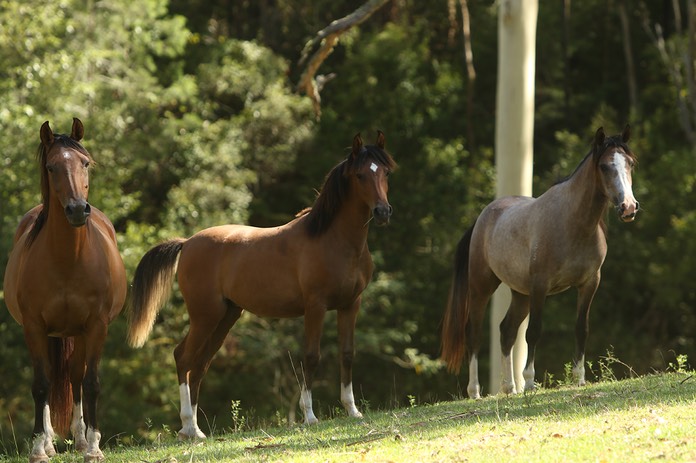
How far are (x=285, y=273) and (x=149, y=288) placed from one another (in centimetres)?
132

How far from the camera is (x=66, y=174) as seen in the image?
7.34 m

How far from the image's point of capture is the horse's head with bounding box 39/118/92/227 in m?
7.23

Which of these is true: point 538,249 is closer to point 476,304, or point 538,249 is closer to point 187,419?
point 476,304

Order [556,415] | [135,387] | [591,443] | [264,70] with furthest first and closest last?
[264,70] < [135,387] < [556,415] < [591,443]

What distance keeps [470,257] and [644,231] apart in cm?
1723

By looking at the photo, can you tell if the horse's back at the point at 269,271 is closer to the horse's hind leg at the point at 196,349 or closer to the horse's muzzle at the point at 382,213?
the horse's hind leg at the point at 196,349

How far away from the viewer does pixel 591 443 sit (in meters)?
6.57

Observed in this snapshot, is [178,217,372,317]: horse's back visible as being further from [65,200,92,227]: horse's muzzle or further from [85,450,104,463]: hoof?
[65,200,92,227]: horse's muzzle

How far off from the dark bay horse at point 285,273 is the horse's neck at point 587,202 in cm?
171

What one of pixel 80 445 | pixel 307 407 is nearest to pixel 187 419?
pixel 307 407

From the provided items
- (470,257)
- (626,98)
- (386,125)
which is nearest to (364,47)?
(386,125)

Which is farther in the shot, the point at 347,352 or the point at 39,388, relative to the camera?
the point at 347,352

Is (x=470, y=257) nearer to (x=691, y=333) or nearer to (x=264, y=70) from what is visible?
(x=264, y=70)

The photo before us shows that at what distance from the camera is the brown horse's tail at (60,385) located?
9.00 m
